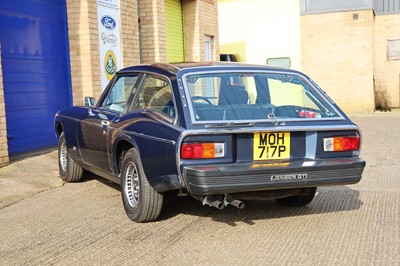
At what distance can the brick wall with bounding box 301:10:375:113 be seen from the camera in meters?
20.6

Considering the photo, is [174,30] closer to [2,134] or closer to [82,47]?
[82,47]

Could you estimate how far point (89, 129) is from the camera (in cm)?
643

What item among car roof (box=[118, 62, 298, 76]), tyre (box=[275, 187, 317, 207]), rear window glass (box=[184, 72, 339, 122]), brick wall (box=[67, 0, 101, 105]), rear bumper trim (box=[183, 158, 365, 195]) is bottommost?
tyre (box=[275, 187, 317, 207])

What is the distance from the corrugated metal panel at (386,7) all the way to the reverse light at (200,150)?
2080cm

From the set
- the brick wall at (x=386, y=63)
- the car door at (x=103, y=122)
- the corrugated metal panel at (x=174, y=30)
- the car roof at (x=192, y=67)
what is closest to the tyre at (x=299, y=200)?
the car roof at (x=192, y=67)

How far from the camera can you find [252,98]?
5.39 meters

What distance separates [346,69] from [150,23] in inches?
422

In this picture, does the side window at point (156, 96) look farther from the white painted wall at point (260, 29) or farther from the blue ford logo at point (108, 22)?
the white painted wall at point (260, 29)

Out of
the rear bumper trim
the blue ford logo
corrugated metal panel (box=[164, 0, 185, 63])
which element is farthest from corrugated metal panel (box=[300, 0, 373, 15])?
the rear bumper trim

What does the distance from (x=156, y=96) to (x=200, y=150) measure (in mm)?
1116

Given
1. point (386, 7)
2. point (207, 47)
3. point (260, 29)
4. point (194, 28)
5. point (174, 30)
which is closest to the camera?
point (174, 30)

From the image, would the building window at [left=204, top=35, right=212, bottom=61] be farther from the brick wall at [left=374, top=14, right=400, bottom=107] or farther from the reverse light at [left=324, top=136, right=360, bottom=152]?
the reverse light at [left=324, top=136, right=360, bottom=152]

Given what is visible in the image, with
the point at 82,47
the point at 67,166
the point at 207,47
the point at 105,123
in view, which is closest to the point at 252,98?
the point at 105,123

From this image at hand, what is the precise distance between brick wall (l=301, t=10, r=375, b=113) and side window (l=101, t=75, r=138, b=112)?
15.7m
